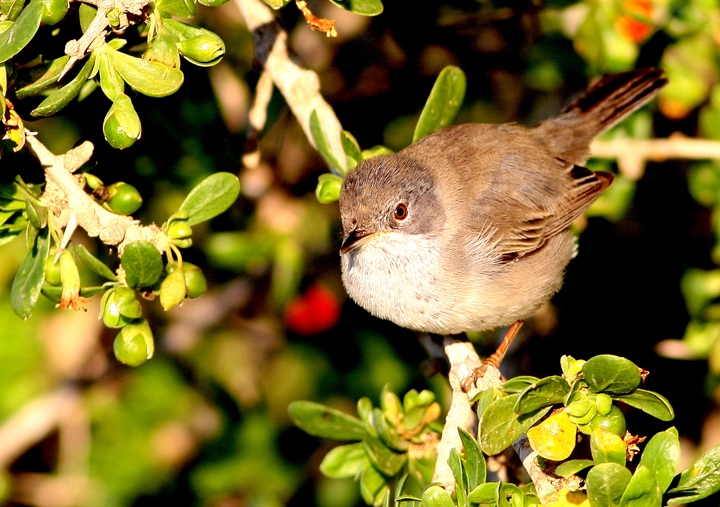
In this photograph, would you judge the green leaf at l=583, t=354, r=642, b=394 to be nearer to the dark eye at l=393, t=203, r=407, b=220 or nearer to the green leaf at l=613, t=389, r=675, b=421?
the green leaf at l=613, t=389, r=675, b=421

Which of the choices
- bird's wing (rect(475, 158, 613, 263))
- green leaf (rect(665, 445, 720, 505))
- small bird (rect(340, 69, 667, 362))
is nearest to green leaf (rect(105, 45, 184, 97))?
small bird (rect(340, 69, 667, 362))

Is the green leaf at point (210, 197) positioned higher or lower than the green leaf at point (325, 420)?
higher

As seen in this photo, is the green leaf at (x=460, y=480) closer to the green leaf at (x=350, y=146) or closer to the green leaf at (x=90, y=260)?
the green leaf at (x=90, y=260)

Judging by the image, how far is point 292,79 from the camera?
3.97m

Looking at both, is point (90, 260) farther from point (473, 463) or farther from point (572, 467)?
point (572, 467)

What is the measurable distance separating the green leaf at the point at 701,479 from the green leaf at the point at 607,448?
247 mm

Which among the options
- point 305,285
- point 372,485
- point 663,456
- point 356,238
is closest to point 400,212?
point 356,238

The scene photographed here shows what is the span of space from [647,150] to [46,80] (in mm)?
3244

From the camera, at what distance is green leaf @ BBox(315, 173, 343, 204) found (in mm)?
3917

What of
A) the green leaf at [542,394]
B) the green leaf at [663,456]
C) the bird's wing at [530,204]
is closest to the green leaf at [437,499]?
the green leaf at [542,394]

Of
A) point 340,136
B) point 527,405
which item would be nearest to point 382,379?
point 340,136

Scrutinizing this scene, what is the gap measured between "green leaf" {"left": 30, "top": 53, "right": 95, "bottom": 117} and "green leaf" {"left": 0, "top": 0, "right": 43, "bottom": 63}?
18 cm

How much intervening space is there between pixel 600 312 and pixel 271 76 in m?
2.75

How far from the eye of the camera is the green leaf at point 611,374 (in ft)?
7.46
